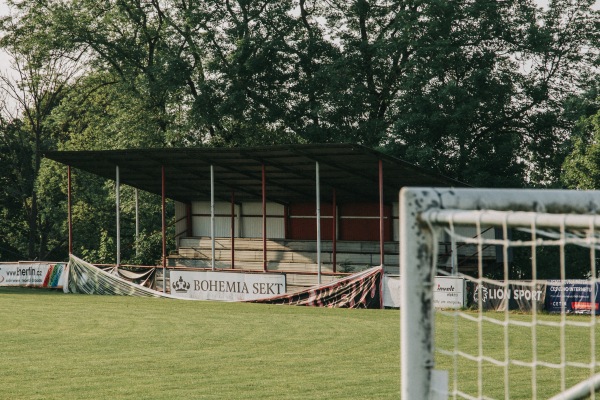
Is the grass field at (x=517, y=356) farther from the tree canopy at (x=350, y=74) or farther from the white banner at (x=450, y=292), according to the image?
the tree canopy at (x=350, y=74)

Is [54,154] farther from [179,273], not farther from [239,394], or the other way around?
[239,394]

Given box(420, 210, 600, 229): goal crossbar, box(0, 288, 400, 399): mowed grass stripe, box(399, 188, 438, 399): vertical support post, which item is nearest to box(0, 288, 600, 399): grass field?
box(0, 288, 400, 399): mowed grass stripe

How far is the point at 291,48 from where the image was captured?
4325cm

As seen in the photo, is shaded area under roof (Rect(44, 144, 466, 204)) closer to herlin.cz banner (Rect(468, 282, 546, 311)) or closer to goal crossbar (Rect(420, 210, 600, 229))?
herlin.cz banner (Rect(468, 282, 546, 311))

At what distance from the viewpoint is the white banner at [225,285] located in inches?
1156

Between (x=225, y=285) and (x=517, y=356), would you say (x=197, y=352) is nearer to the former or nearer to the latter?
(x=517, y=356)

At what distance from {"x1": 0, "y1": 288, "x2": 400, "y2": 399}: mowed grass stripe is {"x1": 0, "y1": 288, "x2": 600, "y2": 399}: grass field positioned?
2cm

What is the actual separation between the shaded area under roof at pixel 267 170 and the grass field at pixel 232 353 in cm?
530

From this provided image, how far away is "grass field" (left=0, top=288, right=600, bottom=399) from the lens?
12.2 m

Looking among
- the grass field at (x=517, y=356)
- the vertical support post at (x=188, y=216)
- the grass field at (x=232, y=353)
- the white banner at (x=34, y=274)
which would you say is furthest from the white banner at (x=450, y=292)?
the vertical support post at (x=188, y=216)

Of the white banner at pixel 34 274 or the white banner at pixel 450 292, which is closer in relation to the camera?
the white banner at pixel 450 292

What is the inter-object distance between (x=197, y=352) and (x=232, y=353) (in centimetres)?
66

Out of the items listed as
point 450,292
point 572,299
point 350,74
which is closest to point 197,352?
point 450,292

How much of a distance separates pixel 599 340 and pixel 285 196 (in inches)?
898
